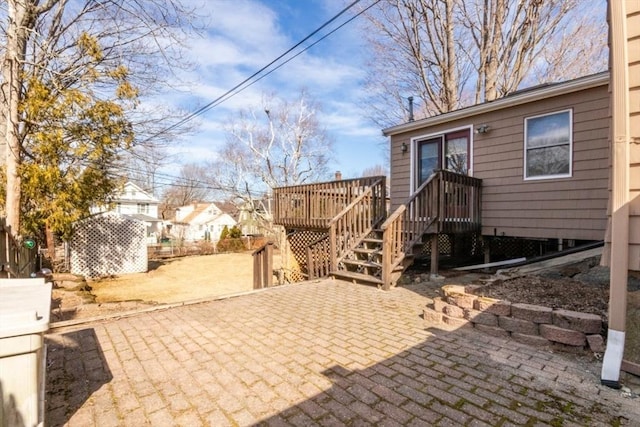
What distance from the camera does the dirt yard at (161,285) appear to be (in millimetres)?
7398

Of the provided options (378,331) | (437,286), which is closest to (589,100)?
(437,286)

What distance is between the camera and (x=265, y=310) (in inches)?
167

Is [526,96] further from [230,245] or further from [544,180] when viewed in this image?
[230,245]

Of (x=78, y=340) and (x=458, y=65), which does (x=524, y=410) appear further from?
(x=458, y=65)

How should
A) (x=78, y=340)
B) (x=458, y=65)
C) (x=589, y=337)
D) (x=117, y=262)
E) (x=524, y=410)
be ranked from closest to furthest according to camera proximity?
1. (x=524, y=410)
2. (x=589, y=337)
3. (x=78, y=340)
4. (x=117, y=262)
5. (x=458, y=65)

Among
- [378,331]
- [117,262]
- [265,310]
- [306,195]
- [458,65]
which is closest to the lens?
[378,331]

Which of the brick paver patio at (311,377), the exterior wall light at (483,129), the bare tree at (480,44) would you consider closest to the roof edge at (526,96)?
the exterior wall light at (483,129)

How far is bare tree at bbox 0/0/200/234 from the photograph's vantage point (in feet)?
21.9

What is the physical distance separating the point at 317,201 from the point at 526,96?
474 cm

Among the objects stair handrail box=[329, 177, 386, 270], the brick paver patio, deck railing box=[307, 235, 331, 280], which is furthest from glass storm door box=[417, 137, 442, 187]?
the brick paver patio

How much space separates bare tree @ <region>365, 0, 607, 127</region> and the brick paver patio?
12.7 metres

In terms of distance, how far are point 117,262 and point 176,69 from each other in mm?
7898

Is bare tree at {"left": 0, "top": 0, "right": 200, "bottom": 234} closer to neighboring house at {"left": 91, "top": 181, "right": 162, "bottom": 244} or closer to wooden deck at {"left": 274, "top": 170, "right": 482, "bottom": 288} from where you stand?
wooden deck at {"left": 274, "top": 170, "right": 482, "bottom": 288}

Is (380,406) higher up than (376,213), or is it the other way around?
(376,213)
